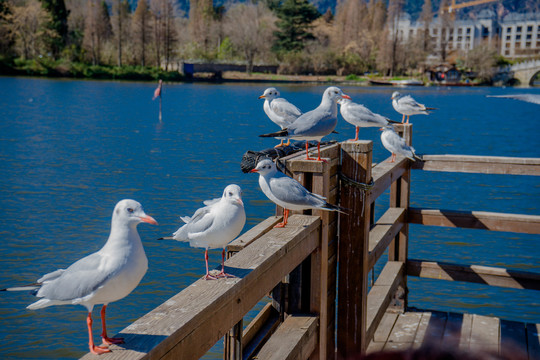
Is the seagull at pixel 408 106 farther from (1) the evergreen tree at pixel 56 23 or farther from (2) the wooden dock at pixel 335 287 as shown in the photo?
(1) the evergreen tree at pixel 56 23

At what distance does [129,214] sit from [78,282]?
242 millimetres

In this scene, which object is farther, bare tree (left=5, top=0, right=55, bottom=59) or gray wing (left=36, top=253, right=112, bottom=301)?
bare tree (left=5, top=0, right=55, bottom=59)

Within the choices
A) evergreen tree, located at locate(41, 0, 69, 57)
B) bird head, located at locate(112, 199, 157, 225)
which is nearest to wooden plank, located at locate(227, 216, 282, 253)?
bird head, located at locate(112, 199, 157, 225)

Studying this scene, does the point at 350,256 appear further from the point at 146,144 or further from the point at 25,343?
the point at 146,144

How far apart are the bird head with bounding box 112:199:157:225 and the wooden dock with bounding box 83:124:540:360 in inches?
10.2

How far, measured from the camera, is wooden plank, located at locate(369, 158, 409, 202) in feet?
13.5

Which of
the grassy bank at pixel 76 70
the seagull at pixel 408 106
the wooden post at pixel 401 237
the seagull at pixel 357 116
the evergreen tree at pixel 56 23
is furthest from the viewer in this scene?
the evergreen tree at pixel 56 23

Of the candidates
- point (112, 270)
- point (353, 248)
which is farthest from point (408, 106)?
point (112, 270)

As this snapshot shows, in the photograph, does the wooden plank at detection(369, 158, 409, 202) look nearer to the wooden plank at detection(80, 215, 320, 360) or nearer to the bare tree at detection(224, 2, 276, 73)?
the wooden plank at detection(80, 215, 320, 360)

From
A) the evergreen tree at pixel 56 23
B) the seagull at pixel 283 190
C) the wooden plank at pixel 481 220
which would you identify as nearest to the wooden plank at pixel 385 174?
the wooden plank at pixel 481 220

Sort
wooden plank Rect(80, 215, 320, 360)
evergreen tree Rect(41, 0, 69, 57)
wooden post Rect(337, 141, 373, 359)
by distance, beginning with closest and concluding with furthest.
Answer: wooden plank Rect(80, 215, 320, 360), wooden post Rect(337, 141, 373, 359), evergreen tree Rect(41, 0, 69, 57)

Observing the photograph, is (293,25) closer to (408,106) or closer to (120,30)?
(120,30)

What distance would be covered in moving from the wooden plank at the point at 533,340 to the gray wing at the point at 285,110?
107 inches

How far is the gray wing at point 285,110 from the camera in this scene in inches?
233
